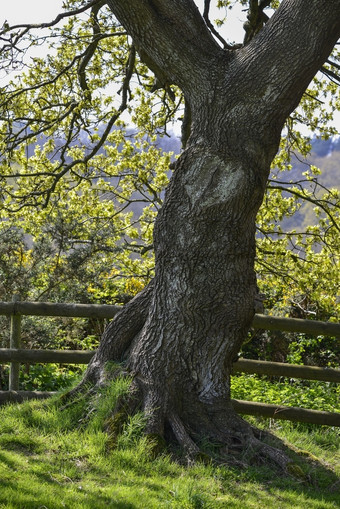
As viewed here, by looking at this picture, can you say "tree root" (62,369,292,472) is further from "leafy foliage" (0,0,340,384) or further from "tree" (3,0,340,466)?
"leafy foliage" (0,0,340,384)

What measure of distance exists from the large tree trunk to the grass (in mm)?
353

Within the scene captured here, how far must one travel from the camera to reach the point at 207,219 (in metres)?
5.76

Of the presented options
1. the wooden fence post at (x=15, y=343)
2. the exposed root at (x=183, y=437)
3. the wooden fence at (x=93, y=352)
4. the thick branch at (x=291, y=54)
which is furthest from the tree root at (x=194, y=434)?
the thick branch at (x=291, y=54)

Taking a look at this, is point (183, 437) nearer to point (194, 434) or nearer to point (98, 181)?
point (194, 434)

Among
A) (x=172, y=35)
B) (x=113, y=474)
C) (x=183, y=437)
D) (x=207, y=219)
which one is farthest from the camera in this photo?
(x=172, y=35)

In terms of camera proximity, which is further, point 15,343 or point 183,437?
point 15,343

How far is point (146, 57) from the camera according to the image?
7.10m

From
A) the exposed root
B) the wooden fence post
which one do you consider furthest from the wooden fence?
the exposed root

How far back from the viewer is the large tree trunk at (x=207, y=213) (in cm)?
564

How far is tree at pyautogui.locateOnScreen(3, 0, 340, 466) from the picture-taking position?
561cm

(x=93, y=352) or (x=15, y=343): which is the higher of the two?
(x=15, y=343)

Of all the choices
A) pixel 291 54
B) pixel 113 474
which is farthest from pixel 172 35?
pixel 113 474

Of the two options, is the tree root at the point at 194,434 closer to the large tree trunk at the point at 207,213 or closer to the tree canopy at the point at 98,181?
the large tree trunk at the point at 207,213

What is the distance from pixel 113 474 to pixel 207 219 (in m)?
2.48
